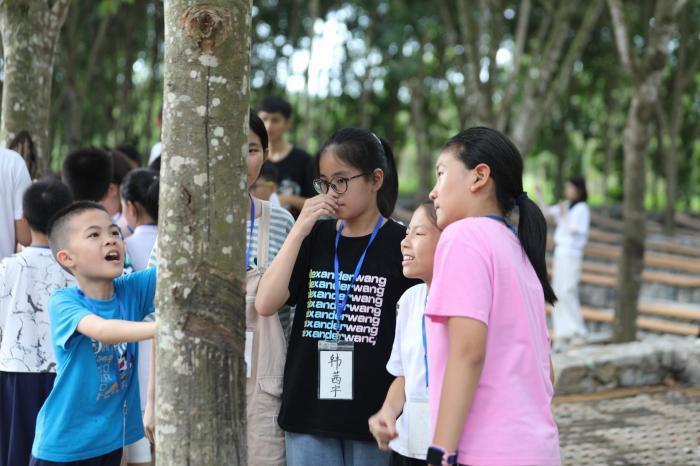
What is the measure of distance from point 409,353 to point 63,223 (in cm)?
144

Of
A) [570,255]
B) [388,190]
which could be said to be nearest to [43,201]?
[388,190]

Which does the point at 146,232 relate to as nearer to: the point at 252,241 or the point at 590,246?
the point at 252,241

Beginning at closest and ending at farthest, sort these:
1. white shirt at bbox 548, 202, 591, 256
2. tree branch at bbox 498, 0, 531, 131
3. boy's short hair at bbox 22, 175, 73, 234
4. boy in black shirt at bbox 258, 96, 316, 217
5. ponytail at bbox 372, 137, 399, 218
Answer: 1. ponytail at bbox 372, 137, 399, 218
2. boy's short hair at bbox 22, 175, 73, 234
3. boy in black shirt at bbox 258, 96, 316, 217
4. tree branch at bbox 498, 0, 531, 131
5. white shirt at bbox 548, 202, 591, 256

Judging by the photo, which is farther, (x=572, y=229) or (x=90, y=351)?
(x=572, y=229)

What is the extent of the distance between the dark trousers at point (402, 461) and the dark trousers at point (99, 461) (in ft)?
3.65

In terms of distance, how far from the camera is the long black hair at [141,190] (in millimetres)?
4611

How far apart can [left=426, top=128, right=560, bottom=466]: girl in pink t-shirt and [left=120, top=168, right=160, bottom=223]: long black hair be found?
2372mm

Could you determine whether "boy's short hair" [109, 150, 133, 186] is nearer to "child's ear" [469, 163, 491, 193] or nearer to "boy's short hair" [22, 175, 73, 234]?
"boy's short hair" [22, 175, 73, 234]

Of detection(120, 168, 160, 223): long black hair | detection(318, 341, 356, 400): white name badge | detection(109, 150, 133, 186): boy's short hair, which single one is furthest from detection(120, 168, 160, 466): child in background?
detection(318, 341, 356, 400): white name badge

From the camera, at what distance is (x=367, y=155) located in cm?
333

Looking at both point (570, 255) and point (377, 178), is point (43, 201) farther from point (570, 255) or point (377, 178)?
point (570, 255)

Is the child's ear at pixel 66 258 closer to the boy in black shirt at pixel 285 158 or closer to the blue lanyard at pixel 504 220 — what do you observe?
the blue lanyard at pixel 504 220

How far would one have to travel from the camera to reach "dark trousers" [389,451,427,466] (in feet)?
9.73

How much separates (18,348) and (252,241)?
1.20m
